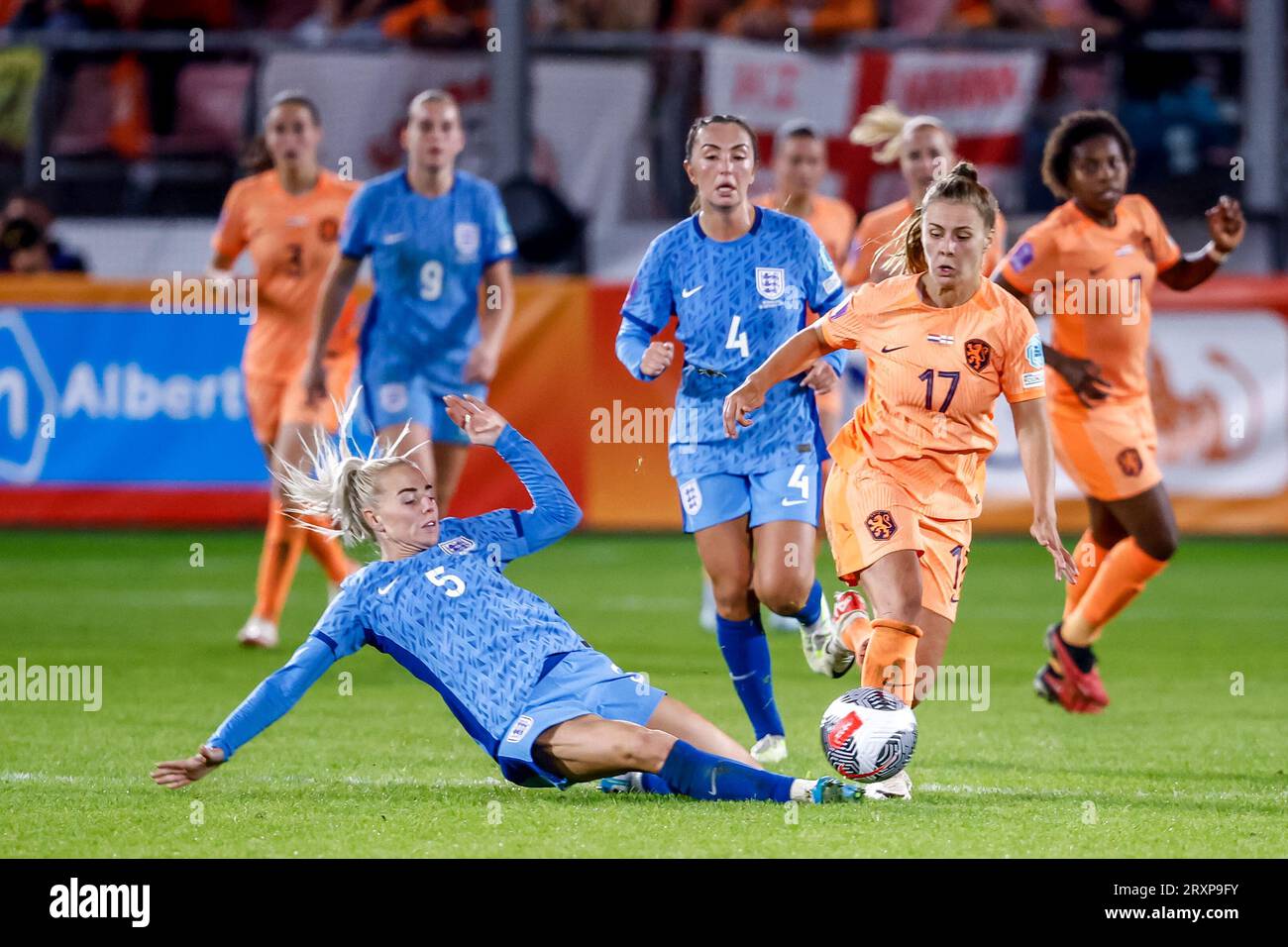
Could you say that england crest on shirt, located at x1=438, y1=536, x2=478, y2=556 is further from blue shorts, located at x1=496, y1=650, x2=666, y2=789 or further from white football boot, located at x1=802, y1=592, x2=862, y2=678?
white football boot, located at x1=802, y1=592, x2=862, y2=678

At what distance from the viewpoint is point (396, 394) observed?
9.27m

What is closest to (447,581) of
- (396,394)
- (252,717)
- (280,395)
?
(252,717)

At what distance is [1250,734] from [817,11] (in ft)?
32.9

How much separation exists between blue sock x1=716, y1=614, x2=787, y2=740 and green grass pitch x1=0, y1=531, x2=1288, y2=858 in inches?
6.8

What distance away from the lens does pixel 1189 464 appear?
13734mm

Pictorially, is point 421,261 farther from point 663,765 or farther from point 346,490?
point 663,765

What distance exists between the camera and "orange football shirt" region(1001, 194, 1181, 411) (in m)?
8.12

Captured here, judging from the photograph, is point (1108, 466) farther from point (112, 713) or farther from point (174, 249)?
point (174, 249)

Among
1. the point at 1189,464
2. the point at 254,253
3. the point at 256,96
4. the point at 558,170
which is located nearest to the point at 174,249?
the point at 256,96

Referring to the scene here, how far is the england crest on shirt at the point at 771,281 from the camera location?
6.87 meters

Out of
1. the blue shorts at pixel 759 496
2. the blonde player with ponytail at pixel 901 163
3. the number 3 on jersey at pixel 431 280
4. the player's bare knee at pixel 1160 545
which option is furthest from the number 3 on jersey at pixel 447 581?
the blonde player with ponytail at pixel 901 163

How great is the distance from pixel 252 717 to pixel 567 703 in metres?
0.88

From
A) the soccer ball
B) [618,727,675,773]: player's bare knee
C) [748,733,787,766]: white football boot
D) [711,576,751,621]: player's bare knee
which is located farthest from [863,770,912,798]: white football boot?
[711,576,751,621]: player's bare knee

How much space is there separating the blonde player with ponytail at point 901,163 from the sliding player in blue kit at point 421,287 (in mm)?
1828
